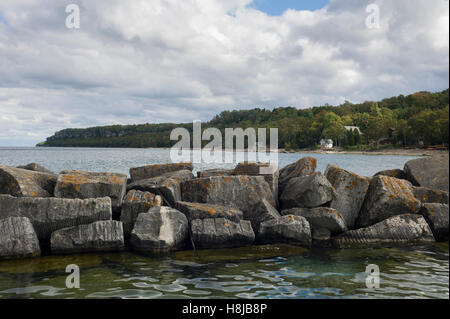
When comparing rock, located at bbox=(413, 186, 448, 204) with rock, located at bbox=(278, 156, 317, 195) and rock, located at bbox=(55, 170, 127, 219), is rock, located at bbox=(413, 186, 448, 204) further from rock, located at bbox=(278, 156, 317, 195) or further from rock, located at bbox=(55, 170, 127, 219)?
rock, located at bbox=(55, 170, 127, 219)

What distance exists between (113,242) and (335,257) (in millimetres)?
5847

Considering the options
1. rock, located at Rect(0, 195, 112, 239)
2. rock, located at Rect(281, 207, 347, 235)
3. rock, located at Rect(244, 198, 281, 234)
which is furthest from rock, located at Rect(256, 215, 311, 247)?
rock, located at Rect(0, 195, 112, 239)

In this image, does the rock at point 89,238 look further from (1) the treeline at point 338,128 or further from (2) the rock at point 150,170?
(1) the treeline at point 338,128

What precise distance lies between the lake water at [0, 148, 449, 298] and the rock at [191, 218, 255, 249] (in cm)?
32

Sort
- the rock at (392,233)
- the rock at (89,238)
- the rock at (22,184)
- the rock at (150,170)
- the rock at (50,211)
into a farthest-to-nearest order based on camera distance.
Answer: the rock at (150,170), the rock at (392,233), the rock at (22,184), the rock at (50,211), the rock at (89,238)

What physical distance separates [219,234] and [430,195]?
8.12m

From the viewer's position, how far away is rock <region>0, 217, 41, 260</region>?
327 inches

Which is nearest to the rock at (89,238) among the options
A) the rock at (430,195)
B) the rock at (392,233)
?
Answer: the rock at (392,233)

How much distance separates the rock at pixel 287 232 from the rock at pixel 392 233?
1036 mm

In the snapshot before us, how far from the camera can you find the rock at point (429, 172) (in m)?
13.7

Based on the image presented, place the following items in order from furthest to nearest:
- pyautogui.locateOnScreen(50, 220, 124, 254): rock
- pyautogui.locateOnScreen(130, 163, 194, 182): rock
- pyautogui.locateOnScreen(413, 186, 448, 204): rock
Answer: pyautogui.locateOnScreen(130, 163, 194, 182): rock < pyautogui.locateOnScreen(413, 186, 448, 204): rock < pyautogui.locateOnScreen(50, 220, 124, 254): rock

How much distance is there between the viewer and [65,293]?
6285 mm

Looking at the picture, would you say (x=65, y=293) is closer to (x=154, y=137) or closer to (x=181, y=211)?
(x=181, y=211)
